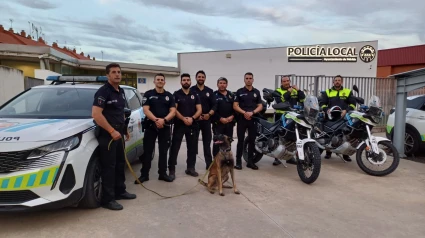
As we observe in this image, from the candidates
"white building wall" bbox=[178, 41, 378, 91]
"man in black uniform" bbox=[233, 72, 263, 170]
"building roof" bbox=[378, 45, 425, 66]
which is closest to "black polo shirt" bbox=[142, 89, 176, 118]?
"man in black uniform" bbox=[233, 72, 263, 170]

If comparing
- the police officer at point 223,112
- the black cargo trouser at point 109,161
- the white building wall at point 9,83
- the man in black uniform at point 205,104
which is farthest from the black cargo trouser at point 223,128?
the white building wall at point 9,83

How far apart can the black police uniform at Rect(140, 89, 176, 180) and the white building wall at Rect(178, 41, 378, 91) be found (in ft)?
50.9

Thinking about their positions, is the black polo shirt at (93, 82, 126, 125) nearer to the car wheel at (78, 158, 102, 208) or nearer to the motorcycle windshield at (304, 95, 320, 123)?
the car wheel at (78, 158, 102, 208)

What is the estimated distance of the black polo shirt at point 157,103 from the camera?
5117 mm

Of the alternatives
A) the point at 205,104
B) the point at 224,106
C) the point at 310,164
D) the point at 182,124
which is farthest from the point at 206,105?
the point at 310,164

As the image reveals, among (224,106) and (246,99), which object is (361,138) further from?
(224,106)

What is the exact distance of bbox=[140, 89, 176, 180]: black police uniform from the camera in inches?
201

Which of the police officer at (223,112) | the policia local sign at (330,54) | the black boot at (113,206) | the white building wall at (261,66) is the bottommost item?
the black boot at (113,206)

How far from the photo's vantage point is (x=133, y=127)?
17.7 ft

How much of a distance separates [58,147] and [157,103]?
197cm

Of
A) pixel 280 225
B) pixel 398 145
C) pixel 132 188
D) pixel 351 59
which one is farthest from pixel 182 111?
pixel 351 59

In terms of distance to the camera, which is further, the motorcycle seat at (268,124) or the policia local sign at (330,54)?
the policia local sign at (330,54)

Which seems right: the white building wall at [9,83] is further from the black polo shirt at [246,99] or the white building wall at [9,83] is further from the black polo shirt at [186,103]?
the black polo shirt at [246,99]

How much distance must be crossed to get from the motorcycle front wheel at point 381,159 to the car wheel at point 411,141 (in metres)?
2.16
